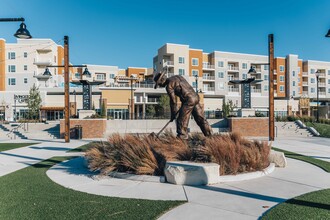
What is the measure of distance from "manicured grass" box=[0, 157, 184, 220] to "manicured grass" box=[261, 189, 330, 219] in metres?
1.75

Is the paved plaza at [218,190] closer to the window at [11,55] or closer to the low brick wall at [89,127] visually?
the low brick wall at [89,127]

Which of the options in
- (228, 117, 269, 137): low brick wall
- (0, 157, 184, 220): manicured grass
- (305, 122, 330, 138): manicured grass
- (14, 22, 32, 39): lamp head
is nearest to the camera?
(0, 157, 184, 220): manicured grass

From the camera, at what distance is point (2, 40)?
53.5 m

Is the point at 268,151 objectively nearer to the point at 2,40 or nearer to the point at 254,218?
the point at 254,218

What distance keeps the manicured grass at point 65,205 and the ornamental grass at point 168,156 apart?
1706 mm

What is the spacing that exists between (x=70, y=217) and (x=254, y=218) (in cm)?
300

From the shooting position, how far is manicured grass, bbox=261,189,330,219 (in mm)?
4090

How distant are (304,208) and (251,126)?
18331mm

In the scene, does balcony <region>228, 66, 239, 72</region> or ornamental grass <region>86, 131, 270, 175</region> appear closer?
ornamental grass <region>86, 131, 270, 175</region>

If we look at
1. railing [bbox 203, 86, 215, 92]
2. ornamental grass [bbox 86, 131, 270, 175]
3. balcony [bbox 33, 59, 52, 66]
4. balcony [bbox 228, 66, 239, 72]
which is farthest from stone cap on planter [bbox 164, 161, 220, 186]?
balcony [bbox 228, 66, 239, 72]

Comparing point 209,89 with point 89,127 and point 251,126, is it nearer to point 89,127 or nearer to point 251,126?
point 251,126

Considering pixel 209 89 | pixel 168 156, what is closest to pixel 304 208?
pixel 168 156

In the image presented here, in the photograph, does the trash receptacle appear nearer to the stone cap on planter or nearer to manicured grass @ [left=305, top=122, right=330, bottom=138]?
the stone cap on planter

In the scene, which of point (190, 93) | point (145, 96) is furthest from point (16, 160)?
point (145, 96)
